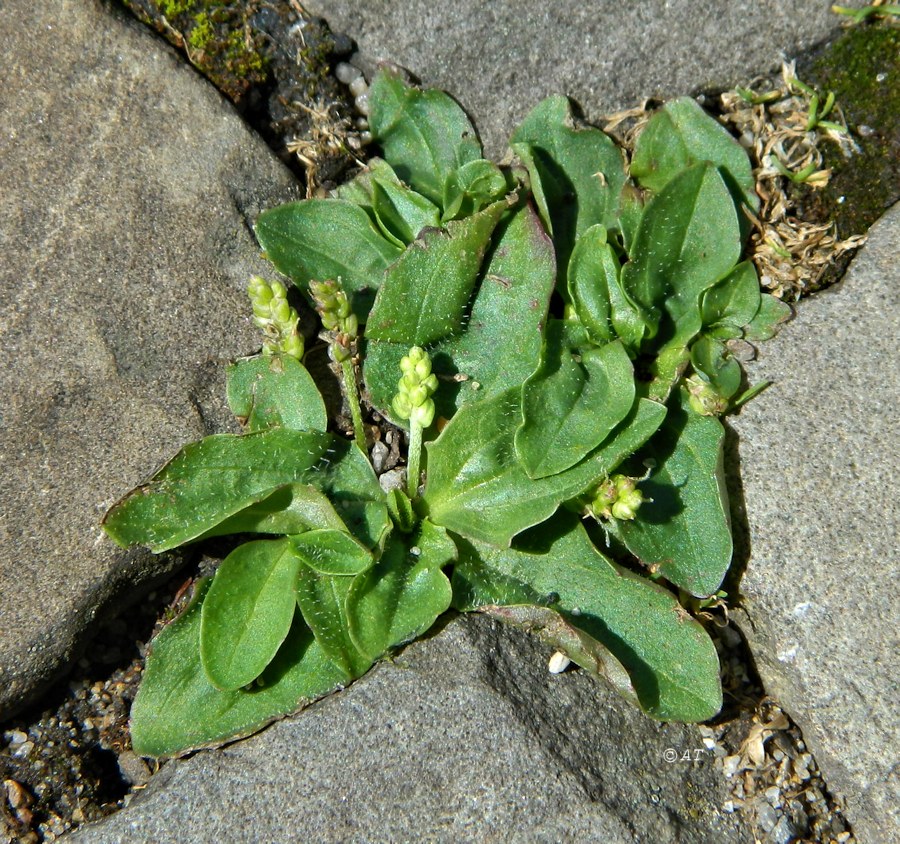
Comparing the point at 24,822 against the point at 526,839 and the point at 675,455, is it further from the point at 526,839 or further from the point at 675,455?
the point at 675,455

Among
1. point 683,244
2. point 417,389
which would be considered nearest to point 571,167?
point 683,244

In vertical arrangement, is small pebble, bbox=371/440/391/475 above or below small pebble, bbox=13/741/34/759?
above

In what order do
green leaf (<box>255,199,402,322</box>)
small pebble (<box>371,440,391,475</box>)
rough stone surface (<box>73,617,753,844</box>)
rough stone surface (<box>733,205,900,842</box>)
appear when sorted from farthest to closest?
small pebble (<box>371,440,391,475</box>) < green leaf (<box>255,199,402,322</box>) < rough stone surface (<box>733,205,900,842</box>) < rough stone surface (<box>73,617,753,844</box>)

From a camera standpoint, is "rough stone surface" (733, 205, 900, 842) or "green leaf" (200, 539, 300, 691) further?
"rough stone surface" (733, 205, 900, 842)

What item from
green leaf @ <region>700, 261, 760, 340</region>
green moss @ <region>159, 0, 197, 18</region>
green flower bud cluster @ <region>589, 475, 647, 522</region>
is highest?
green leaf @ <region>700, 261, 760, 340</region>

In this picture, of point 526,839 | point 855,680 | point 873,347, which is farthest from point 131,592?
point 873,347

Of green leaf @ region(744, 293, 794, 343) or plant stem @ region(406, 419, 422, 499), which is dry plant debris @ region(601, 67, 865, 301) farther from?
plant stem @ region(406, 419, 422, 499)

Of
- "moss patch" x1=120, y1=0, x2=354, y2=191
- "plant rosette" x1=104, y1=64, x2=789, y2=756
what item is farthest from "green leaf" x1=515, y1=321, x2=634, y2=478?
"moss patch" x1=120, y1=0, x2=354, y2=191

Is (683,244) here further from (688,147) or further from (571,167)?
(571,167)

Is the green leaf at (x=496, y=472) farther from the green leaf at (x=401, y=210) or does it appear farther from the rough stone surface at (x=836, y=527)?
the green leaf at (x=401, y=210)
